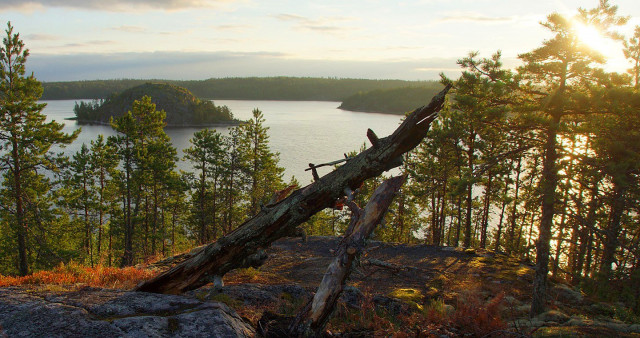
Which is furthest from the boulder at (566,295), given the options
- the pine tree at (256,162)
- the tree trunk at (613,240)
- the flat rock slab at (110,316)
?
the pine tree at (256,162)

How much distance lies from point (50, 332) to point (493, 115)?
12.4 metres

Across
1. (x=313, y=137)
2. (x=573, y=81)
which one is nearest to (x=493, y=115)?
(x=573, y=81)

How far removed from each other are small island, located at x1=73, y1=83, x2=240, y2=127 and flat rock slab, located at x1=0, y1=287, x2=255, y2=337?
129757 mm

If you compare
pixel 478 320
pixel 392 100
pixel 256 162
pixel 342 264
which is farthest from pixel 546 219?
pixel 392 100

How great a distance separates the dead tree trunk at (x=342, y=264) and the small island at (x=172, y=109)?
130m

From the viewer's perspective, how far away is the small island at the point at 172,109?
451 feet

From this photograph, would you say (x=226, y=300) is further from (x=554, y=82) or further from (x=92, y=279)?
(x=554, y=82)

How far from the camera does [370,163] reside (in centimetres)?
590

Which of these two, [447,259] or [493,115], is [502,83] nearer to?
[493,115]

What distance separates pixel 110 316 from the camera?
4344 mm

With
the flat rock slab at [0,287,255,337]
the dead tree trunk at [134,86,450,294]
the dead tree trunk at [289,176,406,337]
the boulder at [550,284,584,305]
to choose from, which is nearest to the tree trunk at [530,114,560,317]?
the boulder at [550,284,584,305]

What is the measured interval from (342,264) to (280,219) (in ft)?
4.08

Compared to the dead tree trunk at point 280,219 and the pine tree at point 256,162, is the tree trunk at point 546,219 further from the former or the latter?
the pine tree at point 256,162

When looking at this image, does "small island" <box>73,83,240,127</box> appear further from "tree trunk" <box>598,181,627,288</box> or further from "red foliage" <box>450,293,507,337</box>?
"red foliage" <box>450,293,507,337</box>
